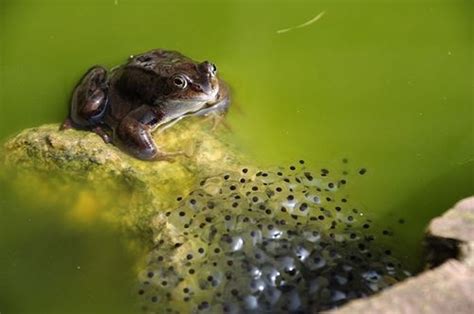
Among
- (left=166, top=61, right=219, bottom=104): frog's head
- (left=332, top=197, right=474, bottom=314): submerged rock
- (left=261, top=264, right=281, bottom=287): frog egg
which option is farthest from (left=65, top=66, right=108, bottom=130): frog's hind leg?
(left=332, top=197, right=474, bottom=314): submerged rock

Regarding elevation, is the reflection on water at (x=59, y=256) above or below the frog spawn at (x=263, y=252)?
Result: below

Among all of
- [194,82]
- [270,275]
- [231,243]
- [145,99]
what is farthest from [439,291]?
[145,99]

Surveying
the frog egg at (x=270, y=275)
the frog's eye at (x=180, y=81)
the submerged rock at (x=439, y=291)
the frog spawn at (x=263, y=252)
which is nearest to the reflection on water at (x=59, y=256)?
the frog spawn at (x=263, y=252)

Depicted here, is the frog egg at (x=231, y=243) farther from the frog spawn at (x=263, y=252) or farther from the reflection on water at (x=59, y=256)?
the reflection on water at (x=59, y=256)

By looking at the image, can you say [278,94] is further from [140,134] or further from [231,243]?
[231,243]

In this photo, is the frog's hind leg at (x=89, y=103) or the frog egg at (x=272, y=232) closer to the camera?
the frog egg at (x=272, y=232)

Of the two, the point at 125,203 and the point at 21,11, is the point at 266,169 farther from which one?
the point at 21,11

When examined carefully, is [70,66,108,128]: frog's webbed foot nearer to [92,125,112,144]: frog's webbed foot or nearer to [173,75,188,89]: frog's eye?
[92,125,112,144]: frog's webbed foot
